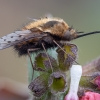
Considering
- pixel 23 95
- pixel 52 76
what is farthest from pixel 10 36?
pixel 23 95

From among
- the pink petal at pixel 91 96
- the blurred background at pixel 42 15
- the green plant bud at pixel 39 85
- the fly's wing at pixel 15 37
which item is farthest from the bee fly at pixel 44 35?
the blurred background at pixel 42 15

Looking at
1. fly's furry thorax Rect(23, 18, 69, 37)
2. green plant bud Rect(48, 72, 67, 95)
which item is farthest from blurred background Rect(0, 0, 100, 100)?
green plant bud Rect(48, 72, 67, 95)

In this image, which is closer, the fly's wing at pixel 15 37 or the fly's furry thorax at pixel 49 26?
the fly's wing at pixel 15 37

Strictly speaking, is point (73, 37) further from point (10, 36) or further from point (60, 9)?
point (60, 9)

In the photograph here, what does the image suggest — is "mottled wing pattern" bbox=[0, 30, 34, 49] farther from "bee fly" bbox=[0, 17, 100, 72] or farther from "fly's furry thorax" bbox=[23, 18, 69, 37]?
"fly's furry thorax" bbox=[23, 18, 69, 37]

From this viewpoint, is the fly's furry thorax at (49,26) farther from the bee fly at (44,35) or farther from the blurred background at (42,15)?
the blurred background at (42,15)

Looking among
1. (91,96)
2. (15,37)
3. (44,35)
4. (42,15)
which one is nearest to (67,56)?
(44,35)
